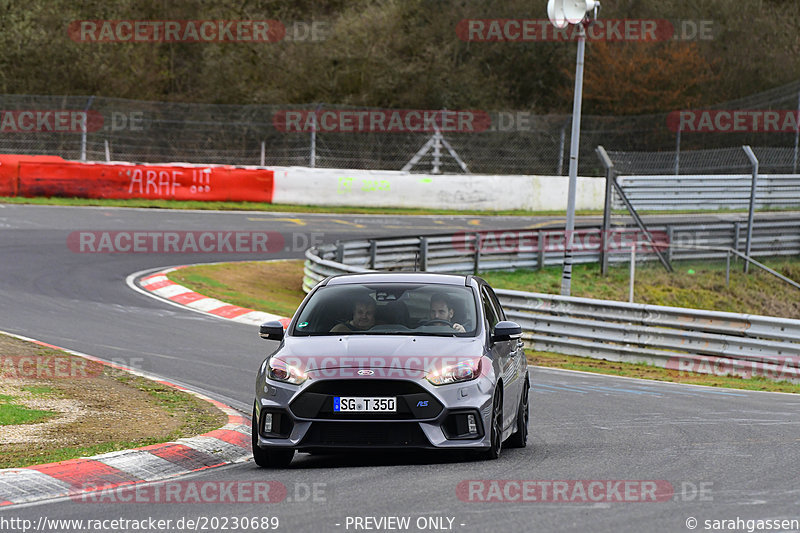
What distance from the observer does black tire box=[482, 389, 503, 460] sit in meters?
8.42

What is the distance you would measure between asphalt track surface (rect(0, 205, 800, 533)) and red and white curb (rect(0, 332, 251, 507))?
0.26 m

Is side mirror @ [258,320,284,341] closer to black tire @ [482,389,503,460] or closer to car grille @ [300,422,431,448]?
car grille @ [300,422,431,448]

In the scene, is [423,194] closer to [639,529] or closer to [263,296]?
[263,296]

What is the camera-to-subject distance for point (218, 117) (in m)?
38.6

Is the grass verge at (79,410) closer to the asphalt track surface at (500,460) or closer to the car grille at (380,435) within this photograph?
the asphalt track surface at (500,460)

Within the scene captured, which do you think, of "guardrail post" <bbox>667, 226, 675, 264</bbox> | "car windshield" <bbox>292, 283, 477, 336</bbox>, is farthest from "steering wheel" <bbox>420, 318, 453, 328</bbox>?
"guardrail post" <bbox>667, 226, 675, 264</bbox>

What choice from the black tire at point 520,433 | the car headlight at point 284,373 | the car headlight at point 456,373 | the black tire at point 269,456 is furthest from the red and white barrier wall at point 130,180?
the car headlight at point 456,373

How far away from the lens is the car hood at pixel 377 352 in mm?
8250

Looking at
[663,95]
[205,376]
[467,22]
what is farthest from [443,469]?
[467,22]

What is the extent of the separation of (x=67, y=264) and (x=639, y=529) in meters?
19.0

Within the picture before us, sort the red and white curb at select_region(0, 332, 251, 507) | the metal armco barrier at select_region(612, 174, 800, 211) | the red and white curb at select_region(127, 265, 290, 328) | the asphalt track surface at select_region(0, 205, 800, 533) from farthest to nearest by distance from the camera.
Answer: the metal armco barrier at select_region(612, 174, 800, 211)
the red and white curb at select_region(127, 265, 290, 328)
the red and white curb at select_region(0, 332, 251, 507)
the asphalt track surface at select_region(0, 205, 800, 533)

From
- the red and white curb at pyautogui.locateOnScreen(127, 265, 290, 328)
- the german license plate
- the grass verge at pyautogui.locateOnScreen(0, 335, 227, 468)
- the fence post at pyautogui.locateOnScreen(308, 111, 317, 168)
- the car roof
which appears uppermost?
the fence post at pyautogui.locateOnScreen(308, 111, 317, 168)

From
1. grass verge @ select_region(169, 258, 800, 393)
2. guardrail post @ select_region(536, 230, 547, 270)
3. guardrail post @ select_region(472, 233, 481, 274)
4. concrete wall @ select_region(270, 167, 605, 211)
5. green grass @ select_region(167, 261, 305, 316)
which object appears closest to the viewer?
green grass @ select_region(167, 261, 305, 316)

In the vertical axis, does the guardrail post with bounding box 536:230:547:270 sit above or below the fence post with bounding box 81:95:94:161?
below
